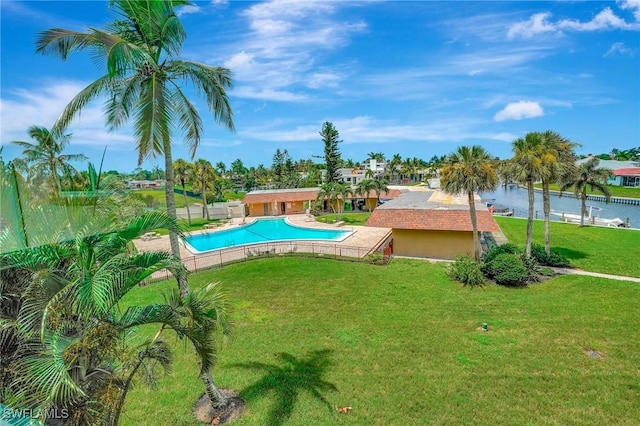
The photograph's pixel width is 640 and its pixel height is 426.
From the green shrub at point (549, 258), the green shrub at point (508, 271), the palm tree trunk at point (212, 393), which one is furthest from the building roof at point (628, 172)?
the palm tree trunk at point (212, 393)

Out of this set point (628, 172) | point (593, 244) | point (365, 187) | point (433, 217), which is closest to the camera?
point (433, 217)

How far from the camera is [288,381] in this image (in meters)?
9.38

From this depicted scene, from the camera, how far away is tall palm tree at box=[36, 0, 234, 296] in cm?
604

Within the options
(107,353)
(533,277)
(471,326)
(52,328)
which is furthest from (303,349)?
(533,277)

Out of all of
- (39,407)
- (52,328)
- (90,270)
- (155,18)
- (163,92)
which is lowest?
(39,407)

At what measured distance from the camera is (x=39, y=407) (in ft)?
12.3

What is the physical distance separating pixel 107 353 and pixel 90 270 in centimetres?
132

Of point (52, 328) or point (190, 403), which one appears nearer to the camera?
point (52, 328)

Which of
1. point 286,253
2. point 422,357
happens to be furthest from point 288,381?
point 286,253

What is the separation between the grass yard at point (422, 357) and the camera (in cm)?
817

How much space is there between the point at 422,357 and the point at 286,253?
45.5ft

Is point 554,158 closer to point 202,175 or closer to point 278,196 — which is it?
point 278,196

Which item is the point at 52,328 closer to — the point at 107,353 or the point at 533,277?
the point at 107,353

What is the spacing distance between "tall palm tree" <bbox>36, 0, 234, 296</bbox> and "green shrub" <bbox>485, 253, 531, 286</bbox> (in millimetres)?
15498
